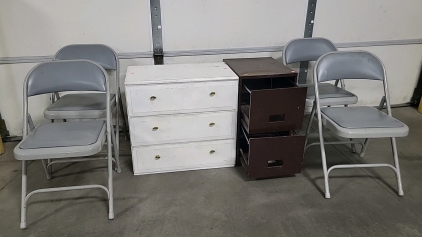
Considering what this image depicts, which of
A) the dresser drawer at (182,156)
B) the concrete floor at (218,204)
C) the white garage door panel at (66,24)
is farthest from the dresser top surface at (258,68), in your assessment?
the white garage door panel at (66,24)

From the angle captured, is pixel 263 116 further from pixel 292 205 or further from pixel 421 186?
pixel 421 186

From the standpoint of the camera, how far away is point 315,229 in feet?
5.36

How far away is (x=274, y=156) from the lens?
1.93 metres

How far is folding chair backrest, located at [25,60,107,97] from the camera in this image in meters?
1.78

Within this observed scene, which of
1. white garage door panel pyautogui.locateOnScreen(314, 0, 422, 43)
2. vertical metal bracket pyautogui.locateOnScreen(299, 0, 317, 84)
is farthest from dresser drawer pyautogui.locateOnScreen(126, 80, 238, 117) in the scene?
white garage door panel pyautogui.locateOnScreen(314, 0, 422, 43)

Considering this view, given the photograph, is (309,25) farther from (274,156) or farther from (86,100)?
(86,100)

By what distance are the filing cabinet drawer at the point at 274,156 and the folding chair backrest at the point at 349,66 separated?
0.49m

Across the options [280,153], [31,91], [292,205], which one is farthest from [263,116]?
[31,91]

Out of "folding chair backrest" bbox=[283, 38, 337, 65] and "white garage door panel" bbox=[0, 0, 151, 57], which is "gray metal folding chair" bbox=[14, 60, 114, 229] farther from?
"folding chair backrest" bbox=[283, 38, 337, 65]

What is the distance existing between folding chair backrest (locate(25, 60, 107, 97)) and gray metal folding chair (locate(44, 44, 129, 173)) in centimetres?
19

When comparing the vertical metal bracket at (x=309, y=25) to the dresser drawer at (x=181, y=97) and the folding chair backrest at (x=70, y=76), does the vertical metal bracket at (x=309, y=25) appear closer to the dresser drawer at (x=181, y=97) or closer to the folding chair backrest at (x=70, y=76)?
the dresser drawer at (x=181, y=97)

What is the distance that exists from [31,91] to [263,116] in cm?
142

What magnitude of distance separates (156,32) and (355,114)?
64.4 inches

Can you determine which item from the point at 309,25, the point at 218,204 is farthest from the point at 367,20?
the point at 218,204
